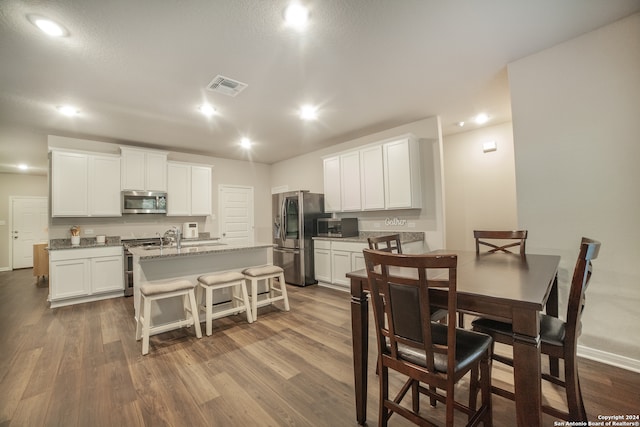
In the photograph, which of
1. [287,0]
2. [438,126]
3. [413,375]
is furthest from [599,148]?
[287,0]

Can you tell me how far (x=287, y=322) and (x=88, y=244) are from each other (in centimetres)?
378

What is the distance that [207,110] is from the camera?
12.0 ft

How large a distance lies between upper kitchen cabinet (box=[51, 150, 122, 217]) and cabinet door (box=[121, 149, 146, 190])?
96 mm

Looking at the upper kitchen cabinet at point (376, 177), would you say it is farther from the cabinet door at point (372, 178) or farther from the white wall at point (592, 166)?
the white wall at point (592, 166)

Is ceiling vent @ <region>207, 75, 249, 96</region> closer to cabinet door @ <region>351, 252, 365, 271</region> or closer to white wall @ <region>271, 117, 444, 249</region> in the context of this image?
white wall @ <region>271, 117, 444, 249</region>

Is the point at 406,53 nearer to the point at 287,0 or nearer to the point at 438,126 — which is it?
the point at 287,0

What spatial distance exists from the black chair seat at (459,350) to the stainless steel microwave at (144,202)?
5.11 m

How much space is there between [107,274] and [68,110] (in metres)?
2.49

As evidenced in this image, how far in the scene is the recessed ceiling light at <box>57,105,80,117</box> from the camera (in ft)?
11.2

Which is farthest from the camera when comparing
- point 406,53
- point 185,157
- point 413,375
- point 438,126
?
point 185,157

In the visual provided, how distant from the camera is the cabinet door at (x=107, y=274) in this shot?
170 inches

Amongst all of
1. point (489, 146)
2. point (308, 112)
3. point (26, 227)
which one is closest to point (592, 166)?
point (489, 146)

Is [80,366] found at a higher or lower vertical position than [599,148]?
lower

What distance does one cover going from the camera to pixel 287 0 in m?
1.86
